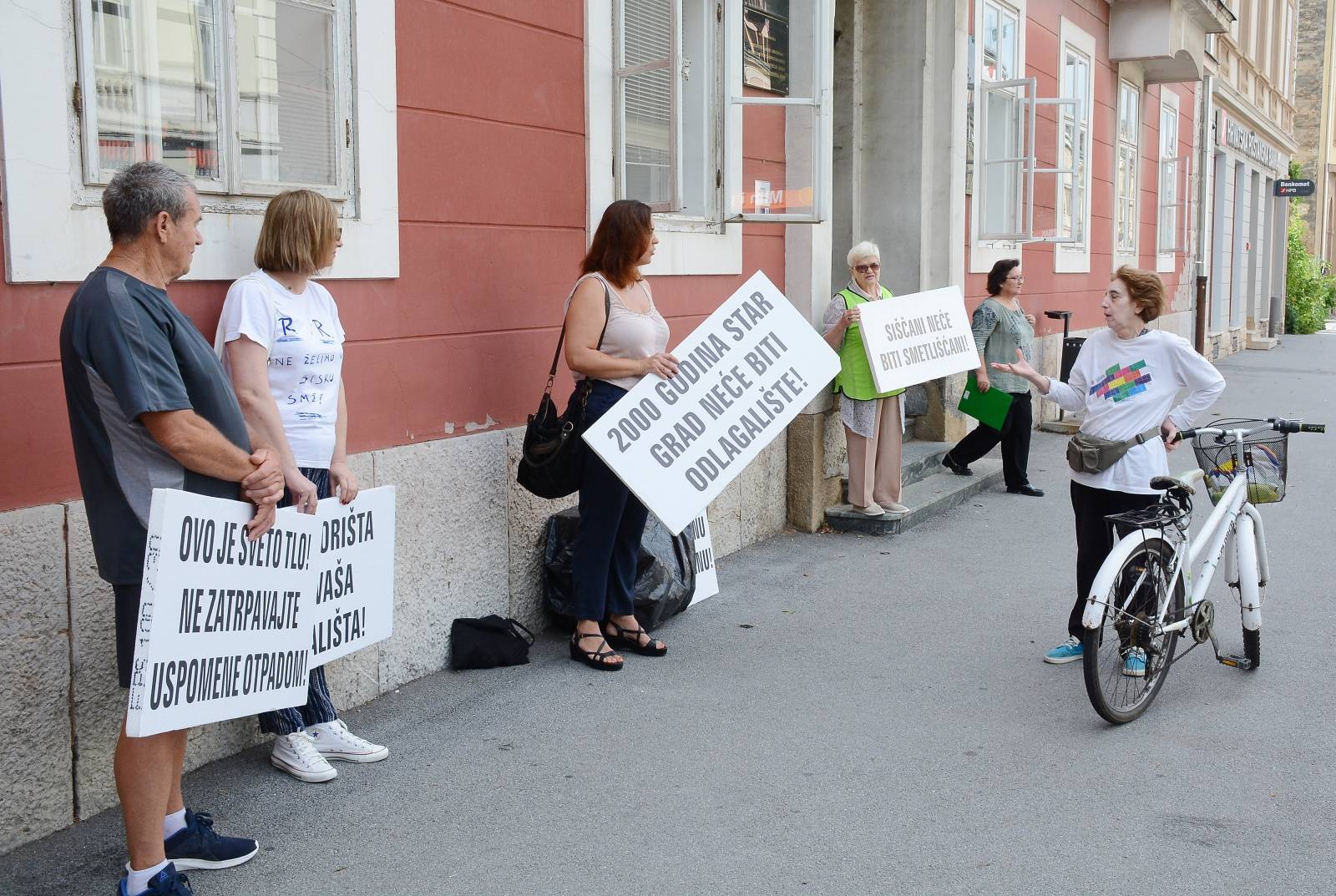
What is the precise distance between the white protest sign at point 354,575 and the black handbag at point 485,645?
89 cm

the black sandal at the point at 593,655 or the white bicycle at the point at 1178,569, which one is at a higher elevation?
the white bicycle at the point at 1178,569

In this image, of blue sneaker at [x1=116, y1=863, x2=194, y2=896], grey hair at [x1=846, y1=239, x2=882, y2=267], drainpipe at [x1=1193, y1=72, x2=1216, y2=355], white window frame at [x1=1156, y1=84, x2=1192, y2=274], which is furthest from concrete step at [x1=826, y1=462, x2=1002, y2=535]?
drainpipe at [x1=1193, y1=72, x2=1216, y2=355]

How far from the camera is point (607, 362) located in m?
5.08

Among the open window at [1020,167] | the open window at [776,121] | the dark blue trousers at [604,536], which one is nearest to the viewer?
the dark blue trousers at [604,536]

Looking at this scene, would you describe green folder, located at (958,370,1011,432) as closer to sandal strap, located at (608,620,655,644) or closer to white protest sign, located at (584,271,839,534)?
white protest sign, located at (584,271,839,534)

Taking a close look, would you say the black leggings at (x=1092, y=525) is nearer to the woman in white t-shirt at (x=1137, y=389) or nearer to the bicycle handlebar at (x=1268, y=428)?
the woman in white t-shirt at (x=1137, y=389)

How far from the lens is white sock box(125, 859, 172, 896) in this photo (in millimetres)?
3160

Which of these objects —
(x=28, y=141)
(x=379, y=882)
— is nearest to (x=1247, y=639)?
(x=379, y=882)

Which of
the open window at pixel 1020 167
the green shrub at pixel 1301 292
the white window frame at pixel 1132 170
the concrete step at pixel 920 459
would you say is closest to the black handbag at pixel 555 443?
the concrete step at pixel 920 459

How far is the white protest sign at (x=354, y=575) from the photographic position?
4.06 m

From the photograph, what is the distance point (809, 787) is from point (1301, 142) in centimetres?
3961

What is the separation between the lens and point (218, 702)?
3330 mm

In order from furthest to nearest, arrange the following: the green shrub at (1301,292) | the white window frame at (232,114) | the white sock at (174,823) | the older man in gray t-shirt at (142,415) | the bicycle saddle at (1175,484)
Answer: the green shrub at (1301,292)
the bicycle saddle at (1175,484)
the white window frame at (232,114)
the white sock at (174,823)
the older man in gray t-shirt at (142,415)

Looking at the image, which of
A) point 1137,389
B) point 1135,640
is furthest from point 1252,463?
point 1135,640
